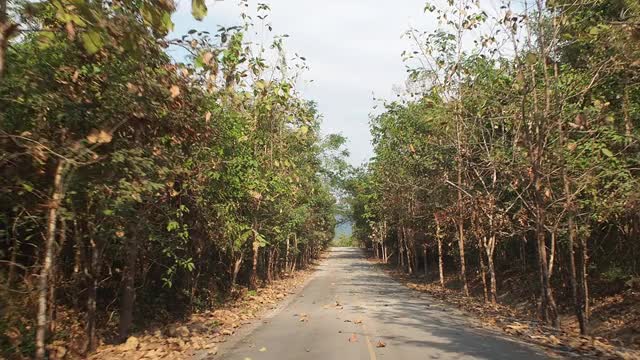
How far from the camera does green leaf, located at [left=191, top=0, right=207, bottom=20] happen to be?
12.8 ft

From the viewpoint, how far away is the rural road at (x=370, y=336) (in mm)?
9227

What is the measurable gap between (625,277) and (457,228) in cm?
669

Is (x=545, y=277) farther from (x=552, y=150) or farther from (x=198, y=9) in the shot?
(x=198, y=9)

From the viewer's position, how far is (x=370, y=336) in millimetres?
11102

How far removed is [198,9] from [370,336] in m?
8.79

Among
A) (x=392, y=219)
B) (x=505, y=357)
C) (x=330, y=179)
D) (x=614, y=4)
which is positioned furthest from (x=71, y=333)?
(x=330, y=179)

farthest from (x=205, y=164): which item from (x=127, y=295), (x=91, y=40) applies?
(x=91, y=40)

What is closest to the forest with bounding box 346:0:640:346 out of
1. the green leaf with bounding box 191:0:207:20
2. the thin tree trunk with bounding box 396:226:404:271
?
the green leaf with bounding box 191:0:207:20

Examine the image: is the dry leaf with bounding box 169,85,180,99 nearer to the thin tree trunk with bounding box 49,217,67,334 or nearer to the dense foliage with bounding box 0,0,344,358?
the dense foliage with bounding box 0,0,344,358

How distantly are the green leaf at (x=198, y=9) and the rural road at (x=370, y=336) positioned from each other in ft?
21.9

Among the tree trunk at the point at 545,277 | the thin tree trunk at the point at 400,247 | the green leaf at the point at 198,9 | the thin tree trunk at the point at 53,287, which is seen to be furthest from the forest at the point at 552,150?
the thin tree trunk at the point at 400,247

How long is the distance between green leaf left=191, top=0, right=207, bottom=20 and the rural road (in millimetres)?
6668

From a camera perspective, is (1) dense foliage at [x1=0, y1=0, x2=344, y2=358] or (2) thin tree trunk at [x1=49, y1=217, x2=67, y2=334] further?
(2) thin tree trunk at [x1=49, y1=217, x2=67, y2=334]

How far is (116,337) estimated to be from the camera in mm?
11531
